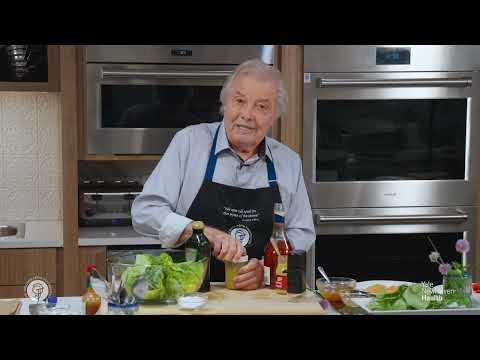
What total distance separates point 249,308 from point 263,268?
261 millimetres

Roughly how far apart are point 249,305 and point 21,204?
7.73ft

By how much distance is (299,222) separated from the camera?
2436mm

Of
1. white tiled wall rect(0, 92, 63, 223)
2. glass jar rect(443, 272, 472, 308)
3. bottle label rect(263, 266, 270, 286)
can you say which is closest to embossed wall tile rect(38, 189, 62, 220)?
white tiled wall rect(0, 92, 63, 223)

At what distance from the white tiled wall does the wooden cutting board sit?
2098mm

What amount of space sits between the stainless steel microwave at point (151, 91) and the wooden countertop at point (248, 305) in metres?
1.49

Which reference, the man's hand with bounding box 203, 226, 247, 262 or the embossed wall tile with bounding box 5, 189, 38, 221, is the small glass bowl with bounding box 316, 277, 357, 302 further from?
the embossed wall tile with bounding box 5, 189, 38, 221

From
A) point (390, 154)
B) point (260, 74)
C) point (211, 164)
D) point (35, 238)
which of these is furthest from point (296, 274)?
point (35, 238)

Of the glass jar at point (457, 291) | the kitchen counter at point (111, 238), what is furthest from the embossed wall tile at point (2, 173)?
the glass jar at point (457, 291)

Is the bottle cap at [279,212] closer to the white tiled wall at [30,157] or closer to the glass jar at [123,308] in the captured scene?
the glass jar at [123,308]

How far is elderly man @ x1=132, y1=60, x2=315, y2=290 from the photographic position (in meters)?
2.38

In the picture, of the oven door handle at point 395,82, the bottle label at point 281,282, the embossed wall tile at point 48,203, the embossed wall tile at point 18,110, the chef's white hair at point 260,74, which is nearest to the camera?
the bottle label at point 281,282

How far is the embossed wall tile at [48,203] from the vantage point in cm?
382

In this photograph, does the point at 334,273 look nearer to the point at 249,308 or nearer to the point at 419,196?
the point at 419,196

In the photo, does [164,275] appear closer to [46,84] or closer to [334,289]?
[334,289]
